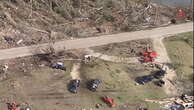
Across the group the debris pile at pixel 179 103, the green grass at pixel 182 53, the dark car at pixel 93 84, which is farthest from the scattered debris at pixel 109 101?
the green grass at pixel 182 53

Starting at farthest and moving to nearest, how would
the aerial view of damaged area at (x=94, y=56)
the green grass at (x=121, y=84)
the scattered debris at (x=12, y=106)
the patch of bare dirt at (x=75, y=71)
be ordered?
1. the patch of bare dirt at (x=75, y=71)
2. the green grass at (x=121, y=84)
3. the aerial view of damaged area at (x=94, y=56)
4. the scattered debris at (x=12, y=106)

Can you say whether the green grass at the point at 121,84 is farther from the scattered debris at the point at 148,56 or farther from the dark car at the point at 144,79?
the scattered debris at the point at 148,56

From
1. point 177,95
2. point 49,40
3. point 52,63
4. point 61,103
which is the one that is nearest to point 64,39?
point 49,40

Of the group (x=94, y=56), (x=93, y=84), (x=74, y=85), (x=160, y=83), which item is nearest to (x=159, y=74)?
(x=160, y=83)

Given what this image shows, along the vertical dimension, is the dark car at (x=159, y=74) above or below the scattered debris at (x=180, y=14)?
below

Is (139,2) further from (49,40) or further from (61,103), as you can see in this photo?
(61,103)
